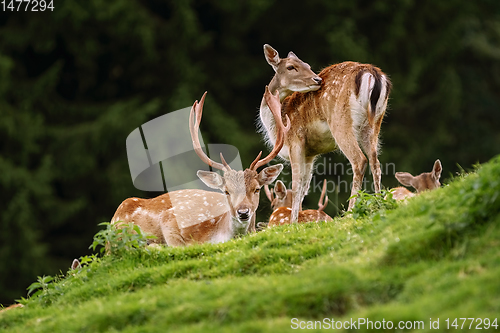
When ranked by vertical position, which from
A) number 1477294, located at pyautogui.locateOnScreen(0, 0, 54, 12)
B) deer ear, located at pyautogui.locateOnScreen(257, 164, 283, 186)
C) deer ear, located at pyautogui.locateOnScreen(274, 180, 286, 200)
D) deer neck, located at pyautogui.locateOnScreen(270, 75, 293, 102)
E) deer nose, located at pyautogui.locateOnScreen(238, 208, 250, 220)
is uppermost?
number 1477294, located at pyautogui.locateOnScreen(0, 0, 54, 12)

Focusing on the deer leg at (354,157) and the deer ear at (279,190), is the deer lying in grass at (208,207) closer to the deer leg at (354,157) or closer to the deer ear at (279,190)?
the deer leg at (354,157)

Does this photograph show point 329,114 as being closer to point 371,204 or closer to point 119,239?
point 371,204

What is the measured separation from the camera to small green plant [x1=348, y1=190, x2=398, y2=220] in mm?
5992

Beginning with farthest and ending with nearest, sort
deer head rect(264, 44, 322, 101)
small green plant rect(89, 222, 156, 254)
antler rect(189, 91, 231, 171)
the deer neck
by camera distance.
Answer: the deer neck → deer head rect(264, 44, 322, 101) → antler rect(189, 91, 231, 171) → small green plant rect(89, 222, 156, 254)

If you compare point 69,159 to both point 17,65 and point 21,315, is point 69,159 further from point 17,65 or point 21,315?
point 21,315

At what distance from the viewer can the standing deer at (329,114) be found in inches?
292

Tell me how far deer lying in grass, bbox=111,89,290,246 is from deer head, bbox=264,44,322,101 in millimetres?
498

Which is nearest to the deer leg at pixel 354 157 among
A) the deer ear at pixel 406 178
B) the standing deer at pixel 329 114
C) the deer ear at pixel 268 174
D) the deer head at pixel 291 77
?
the standing deer at pixel 329 114

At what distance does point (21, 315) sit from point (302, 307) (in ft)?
8.34

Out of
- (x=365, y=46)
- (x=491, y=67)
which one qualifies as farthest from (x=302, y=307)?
(x=491, y=67)

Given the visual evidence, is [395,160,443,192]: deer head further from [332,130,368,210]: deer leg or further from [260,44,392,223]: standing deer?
[332,130,368,210]: deer leg

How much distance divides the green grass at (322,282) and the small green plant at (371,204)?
1.33 ft

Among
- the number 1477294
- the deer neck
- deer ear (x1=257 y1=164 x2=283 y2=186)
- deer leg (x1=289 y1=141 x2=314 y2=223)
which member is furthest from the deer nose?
the number 1477294

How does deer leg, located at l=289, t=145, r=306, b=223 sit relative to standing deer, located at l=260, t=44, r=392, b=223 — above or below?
below
